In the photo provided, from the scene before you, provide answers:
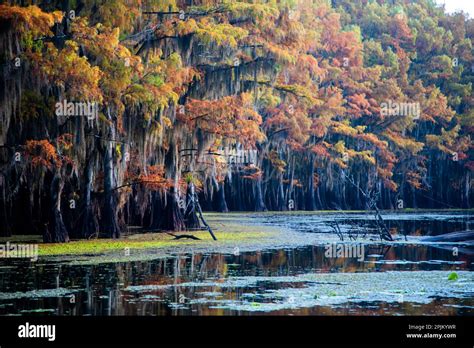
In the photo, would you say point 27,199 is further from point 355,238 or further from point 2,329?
point 2,329

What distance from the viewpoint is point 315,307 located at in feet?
49.8

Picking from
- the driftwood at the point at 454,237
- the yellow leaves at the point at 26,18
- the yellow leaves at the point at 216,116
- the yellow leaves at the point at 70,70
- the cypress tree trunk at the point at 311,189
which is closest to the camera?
the yellow leaves at the point at 26,18

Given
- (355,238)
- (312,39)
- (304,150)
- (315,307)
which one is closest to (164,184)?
(355,238)

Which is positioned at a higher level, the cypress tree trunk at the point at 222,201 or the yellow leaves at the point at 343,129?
the yellow leaves at the point at 343,129

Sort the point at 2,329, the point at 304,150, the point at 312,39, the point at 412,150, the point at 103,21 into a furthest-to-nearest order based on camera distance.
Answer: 1. the point at 412,150
2. the point at 304,150
3. the point at 312,39
4. the point at 103,21
5. the point at 2,329

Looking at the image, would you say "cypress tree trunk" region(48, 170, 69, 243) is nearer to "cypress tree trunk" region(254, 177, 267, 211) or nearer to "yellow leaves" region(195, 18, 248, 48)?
"yellow leaves" region(195, 18, 248, 48)

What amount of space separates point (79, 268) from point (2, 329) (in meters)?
6.96

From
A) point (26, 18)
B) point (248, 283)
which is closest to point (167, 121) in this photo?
point (26, 18)

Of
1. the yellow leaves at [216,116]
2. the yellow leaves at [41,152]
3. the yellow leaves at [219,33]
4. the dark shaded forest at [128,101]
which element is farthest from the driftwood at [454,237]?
the yellow leaves at [41,152]

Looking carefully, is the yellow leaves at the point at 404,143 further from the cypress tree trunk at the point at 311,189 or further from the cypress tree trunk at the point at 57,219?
the cypress tree trunk at the point at 57,219

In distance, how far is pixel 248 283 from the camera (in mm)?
18406

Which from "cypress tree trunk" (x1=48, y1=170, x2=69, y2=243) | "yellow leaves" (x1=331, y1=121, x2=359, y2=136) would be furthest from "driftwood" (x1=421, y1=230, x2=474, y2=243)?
"yellow leaves" (x1=331, y1=121, x2=359, y2=136)

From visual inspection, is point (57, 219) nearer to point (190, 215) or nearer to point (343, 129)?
point (190, 215)

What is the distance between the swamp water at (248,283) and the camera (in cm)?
1505
